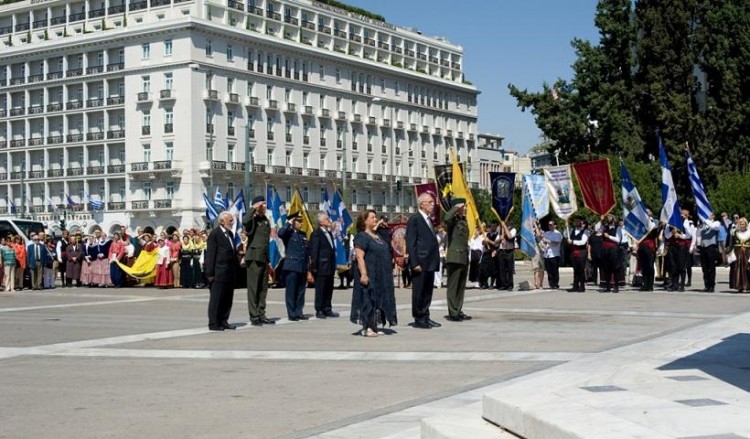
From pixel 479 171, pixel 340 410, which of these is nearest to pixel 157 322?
pixel 340 410

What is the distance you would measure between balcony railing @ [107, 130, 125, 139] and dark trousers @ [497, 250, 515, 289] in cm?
7437

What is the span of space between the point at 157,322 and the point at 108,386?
26.0 ft

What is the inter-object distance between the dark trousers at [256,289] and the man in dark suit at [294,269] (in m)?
0.71

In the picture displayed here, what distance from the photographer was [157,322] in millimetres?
18312

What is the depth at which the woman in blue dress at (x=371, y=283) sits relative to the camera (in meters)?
15.2

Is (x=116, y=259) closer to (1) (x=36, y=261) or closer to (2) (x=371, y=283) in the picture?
(1) (x=36, y=261)

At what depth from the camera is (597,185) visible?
28016 millimetres

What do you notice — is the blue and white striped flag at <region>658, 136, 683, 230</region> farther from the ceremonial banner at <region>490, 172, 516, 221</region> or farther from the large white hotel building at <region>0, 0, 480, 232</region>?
the large white hotel building at <region>0, 0, 480, 232</region>

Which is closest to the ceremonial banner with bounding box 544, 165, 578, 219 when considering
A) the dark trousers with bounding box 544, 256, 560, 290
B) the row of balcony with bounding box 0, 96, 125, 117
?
the dark trousers with bounding box 544, 256, 560, 290

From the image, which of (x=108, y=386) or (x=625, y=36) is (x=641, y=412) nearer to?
(x=108, y=386)

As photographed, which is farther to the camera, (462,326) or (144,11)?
(144,11)

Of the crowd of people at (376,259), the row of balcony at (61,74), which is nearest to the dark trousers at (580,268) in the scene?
the crowd of people at (376,259)

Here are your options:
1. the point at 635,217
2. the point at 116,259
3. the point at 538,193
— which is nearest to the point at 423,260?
the point at 635,217

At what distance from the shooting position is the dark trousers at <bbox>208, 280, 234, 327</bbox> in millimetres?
16484
